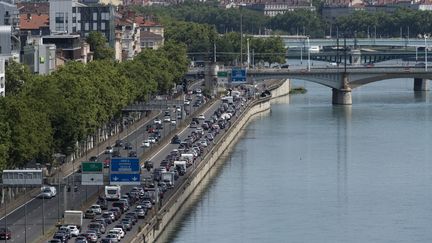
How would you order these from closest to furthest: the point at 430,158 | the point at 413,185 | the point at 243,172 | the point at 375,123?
1. the point at 413,185
2. the point at 243,172
3. the point at 430,158
4. the point at 375,123

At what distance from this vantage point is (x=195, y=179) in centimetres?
4425

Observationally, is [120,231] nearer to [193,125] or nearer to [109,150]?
[109,150]

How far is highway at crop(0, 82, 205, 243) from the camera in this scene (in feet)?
113

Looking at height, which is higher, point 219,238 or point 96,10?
point 96,10

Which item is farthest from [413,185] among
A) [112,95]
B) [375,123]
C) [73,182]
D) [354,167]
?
[375,123]

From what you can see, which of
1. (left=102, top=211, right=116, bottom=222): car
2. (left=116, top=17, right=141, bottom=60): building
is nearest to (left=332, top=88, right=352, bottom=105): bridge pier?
(left=116, top=17, right=141, bottom=60): building

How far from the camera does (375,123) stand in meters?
63.1

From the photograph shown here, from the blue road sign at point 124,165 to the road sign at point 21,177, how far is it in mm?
2029

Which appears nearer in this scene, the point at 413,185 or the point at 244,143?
the point at 413,185

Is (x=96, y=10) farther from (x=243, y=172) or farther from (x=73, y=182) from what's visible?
(x=73, y=182)

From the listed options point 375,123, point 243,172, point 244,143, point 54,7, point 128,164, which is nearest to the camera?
point 128,164

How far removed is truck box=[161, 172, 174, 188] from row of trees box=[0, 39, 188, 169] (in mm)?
2428

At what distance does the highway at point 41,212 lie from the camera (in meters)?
34.6

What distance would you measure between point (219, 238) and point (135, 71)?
90.9 ft
